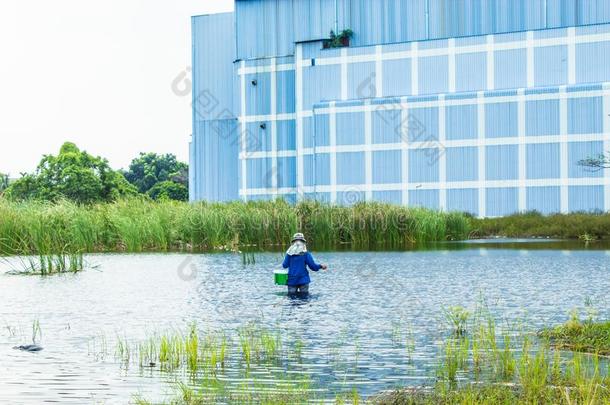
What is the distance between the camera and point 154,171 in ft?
334

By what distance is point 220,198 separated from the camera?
69.2m

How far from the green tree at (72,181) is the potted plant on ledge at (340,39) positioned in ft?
66.1

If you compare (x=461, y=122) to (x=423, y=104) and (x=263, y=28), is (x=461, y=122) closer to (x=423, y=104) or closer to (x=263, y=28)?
(x=423, y=104)

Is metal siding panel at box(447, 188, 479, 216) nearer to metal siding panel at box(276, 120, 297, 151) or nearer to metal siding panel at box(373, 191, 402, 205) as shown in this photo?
metal siding panel at box(373, 191, 402, 205)

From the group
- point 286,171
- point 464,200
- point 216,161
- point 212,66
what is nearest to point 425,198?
point 464,200

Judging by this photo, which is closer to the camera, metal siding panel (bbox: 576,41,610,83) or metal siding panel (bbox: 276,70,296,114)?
metal siding panel (bbox: 576,41,610,83)

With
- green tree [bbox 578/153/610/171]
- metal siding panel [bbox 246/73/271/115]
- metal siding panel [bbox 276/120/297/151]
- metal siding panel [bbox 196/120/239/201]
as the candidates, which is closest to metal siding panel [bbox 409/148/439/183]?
green tree [bbox 578/153/610/171]

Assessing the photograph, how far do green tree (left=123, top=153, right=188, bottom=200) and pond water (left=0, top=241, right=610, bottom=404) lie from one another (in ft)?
231

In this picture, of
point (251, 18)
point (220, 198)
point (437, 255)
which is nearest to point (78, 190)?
point (220, 198)

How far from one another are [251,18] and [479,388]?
60.2 metres

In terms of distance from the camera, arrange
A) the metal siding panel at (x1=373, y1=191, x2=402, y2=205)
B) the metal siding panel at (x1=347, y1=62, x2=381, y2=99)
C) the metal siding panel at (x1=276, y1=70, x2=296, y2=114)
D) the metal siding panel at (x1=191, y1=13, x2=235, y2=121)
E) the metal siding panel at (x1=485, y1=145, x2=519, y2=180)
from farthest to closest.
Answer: the metal siding panel at (x1=191, y1=13, x2=235, y2=121) → the metal siding panel at (x1=276, y1=70, x2=296, y2=114) → the metal siding panel at (x1=347, y1=62, x2=381, y2=99) → the metal siding panel at (x1=373, y1=191, x2=402, y2=205) → the metal siding panel at (x1=485, y1=145, x2=519, y2=180)

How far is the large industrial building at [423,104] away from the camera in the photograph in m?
54.4

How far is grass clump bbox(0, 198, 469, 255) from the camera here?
109ft

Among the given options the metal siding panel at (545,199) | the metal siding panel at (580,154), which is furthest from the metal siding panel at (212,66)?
the metal siding panel at (580,154)
